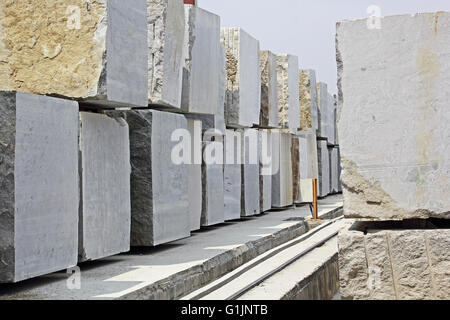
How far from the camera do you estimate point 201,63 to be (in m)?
10.0

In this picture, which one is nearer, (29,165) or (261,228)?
(29,165)

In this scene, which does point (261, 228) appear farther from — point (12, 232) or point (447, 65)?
point (447, 65)

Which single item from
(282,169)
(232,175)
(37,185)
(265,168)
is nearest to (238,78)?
(232,175)

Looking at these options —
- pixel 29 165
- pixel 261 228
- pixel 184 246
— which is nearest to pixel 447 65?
pixel 29 165

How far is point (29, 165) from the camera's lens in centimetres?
550

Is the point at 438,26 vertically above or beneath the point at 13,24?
beneath

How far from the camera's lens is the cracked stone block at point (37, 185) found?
17.4 feet

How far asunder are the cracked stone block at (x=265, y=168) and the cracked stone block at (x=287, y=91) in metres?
1.41

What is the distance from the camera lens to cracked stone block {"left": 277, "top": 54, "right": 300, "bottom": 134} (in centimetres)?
1623

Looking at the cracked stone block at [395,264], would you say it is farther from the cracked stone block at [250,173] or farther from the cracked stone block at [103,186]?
the cracked stone block at [250,173]

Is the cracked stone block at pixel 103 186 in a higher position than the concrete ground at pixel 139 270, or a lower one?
higher

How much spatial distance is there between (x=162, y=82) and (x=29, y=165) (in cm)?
286

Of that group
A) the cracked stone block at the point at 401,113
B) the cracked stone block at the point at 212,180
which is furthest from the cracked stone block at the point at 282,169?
the cracked stone block at the point at 401,113

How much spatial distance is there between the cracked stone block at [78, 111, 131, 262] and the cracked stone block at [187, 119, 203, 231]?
231 centimetres
